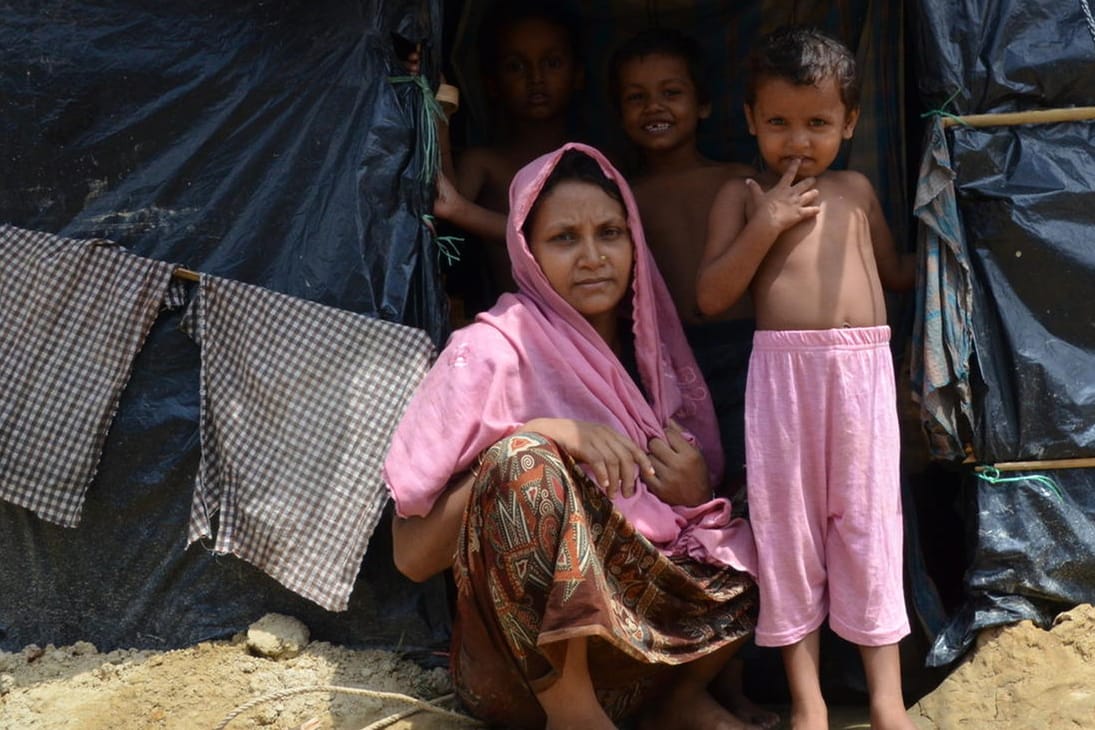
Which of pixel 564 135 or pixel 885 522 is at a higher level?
pixel 564 135

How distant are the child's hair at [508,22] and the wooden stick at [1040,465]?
172 centimetres

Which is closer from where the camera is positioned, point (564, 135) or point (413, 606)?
point (413, 606)

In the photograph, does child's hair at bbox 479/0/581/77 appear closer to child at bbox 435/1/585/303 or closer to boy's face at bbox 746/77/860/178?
child at bbox 435/1/585/303

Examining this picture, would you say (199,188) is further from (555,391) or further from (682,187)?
(682,187)

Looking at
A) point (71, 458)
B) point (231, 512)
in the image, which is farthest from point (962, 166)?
point (71, 458)

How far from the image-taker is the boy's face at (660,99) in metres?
3.62

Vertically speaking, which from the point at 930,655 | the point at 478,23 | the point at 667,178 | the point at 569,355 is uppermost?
the point at 478,23

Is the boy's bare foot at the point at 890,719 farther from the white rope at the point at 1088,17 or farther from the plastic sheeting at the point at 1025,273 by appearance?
the white rope at the point at 1088,17

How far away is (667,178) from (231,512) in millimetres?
1457

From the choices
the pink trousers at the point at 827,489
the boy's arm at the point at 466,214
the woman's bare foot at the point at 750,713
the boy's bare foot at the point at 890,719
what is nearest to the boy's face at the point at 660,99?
the boy's arm at the point at 466,214

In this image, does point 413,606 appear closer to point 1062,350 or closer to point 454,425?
point 454,425

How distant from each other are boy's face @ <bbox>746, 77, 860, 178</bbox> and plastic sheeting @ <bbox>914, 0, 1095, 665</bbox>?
31cm

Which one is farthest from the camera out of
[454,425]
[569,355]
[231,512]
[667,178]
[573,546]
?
[667,178]

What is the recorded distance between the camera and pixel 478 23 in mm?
4090
